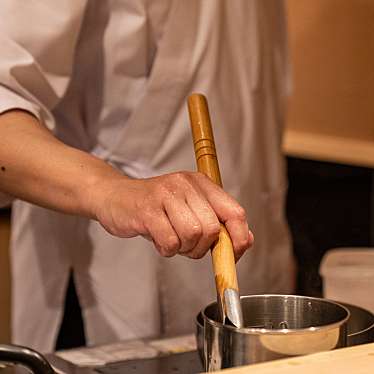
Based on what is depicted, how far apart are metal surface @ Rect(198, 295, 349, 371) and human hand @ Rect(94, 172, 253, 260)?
59 mm

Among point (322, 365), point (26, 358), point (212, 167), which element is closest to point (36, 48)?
point (212, 167)

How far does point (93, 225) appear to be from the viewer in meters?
1.31

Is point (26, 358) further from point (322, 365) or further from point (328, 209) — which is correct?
point (328, 209)

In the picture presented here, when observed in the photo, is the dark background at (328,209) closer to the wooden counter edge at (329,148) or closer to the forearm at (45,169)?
Answer: the wooden counter edge at (329,148)

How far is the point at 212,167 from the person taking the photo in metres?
0.84

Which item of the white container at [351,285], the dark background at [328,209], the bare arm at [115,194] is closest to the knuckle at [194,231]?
the bare arm at [115,194]

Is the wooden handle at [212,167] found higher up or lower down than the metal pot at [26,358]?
higher up

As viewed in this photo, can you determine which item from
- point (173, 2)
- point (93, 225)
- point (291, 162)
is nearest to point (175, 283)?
point (93, 225)

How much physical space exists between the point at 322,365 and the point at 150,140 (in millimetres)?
651

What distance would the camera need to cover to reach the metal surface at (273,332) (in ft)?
2.24

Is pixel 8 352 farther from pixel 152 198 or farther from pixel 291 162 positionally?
pixel 291 162

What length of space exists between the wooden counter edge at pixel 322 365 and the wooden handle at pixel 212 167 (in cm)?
10

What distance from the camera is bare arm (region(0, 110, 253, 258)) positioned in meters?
0.76

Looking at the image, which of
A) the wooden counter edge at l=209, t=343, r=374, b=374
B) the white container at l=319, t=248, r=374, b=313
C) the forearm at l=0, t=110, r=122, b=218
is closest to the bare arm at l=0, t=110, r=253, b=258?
the forearm at l=0, t=110, r=122, b=218
